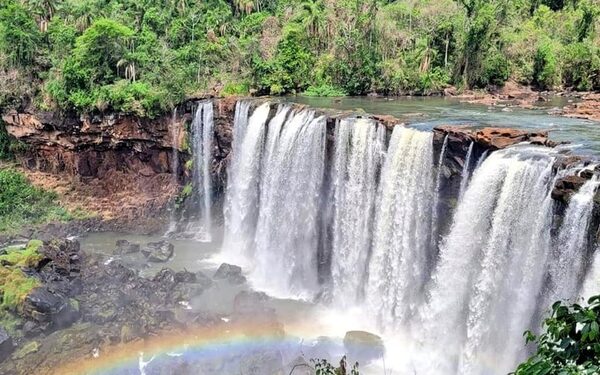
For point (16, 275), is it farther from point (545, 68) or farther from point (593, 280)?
point (545, 68)

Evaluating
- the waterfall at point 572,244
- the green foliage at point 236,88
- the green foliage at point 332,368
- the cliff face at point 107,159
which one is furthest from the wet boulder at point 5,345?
the green foliage at point 236,88

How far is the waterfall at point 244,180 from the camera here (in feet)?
72.2

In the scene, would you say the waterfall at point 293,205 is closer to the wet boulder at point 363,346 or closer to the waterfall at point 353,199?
the waterfall at point 353,199

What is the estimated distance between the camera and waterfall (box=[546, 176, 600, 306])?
11148mm

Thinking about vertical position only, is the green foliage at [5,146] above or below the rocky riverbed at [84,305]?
above

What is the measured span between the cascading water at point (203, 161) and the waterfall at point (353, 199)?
25.9 ft

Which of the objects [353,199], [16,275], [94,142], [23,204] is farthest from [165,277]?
[23,204]

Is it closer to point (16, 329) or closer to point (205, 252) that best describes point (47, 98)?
point (205, 252)

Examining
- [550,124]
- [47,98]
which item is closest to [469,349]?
[550,124]

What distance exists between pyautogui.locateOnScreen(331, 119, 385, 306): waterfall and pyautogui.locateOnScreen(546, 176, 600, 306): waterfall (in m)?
6.59

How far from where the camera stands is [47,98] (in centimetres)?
2702

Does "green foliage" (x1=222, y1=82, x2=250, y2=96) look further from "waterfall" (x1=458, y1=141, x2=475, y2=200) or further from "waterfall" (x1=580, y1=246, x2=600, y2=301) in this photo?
"waterfall" (x1=580, y1=246, x2=600, y2=301)

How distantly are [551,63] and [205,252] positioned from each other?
81.0 ft

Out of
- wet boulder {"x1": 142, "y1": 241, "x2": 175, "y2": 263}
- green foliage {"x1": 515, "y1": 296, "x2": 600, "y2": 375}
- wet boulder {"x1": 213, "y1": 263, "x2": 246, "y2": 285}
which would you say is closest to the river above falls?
wet boulder {"x1": 213, "y1": 263, "x2": 246, "y2": 285}
